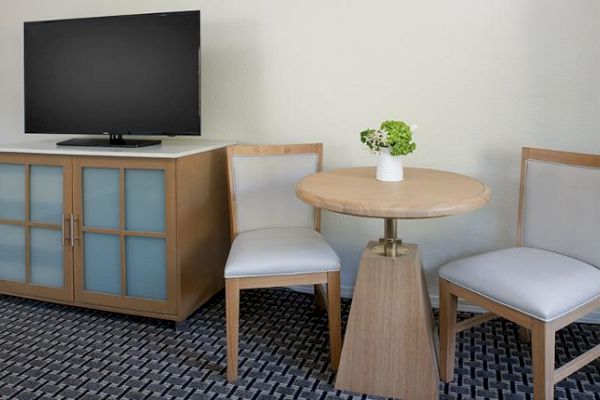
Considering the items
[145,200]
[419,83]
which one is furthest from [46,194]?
[419,83]

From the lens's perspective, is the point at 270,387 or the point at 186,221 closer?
the point at 270,387

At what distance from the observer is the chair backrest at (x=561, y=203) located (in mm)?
2012

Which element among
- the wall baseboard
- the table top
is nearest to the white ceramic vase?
the table top

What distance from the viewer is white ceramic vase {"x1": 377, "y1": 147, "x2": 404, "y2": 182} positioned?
2.12 meters

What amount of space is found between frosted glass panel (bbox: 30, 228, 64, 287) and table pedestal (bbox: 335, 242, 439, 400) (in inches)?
62.6

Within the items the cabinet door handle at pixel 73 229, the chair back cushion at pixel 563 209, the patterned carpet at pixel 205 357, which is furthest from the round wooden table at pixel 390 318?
the cabinet door handle at pixel 73 229

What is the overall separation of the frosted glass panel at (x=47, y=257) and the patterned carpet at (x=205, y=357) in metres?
0.17

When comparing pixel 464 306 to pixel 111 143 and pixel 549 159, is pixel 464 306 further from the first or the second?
pixel 111 143

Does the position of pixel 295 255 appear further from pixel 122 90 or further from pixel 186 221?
pixel 122 90

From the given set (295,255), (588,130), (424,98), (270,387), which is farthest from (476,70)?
(270,387)

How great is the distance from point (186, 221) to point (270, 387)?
0.88 metres

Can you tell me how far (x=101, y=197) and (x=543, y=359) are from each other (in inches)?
79.4

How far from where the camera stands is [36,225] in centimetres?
274

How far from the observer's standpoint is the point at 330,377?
2.11m
